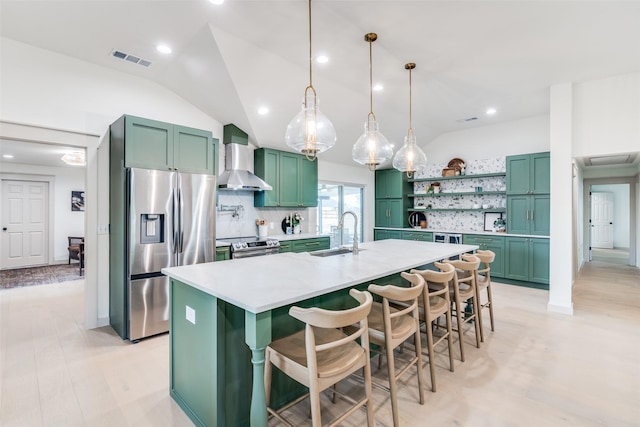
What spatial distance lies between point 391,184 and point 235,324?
597cm

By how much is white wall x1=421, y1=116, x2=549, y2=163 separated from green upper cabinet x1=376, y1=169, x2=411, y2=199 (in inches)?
31.2

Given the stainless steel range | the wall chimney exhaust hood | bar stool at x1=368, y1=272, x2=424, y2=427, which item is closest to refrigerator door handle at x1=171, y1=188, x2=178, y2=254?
the stainless steel range

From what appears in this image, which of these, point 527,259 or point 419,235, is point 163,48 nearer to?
point 419,235

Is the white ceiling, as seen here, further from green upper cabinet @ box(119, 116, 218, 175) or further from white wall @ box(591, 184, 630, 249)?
white wall @ box(591, 184, 630, 249)

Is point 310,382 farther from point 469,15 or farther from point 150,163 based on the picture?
point 469,15

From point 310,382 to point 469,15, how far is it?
3.23 m

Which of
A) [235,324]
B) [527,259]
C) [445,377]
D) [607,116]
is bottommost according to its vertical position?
[445,377]

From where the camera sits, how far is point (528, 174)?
5230mm

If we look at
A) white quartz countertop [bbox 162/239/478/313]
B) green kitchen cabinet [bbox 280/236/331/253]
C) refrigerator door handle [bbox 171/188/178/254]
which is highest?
refrigerator door handle [bbox 171/188/178/254]

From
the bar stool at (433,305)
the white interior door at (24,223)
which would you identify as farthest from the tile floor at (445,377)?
the white interior door at (24,223)

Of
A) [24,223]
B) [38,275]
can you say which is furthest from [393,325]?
[24,223]

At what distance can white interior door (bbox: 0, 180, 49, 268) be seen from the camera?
6.88 metres

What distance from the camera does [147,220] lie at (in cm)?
322

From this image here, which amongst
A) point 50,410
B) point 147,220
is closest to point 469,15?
point 147,220
